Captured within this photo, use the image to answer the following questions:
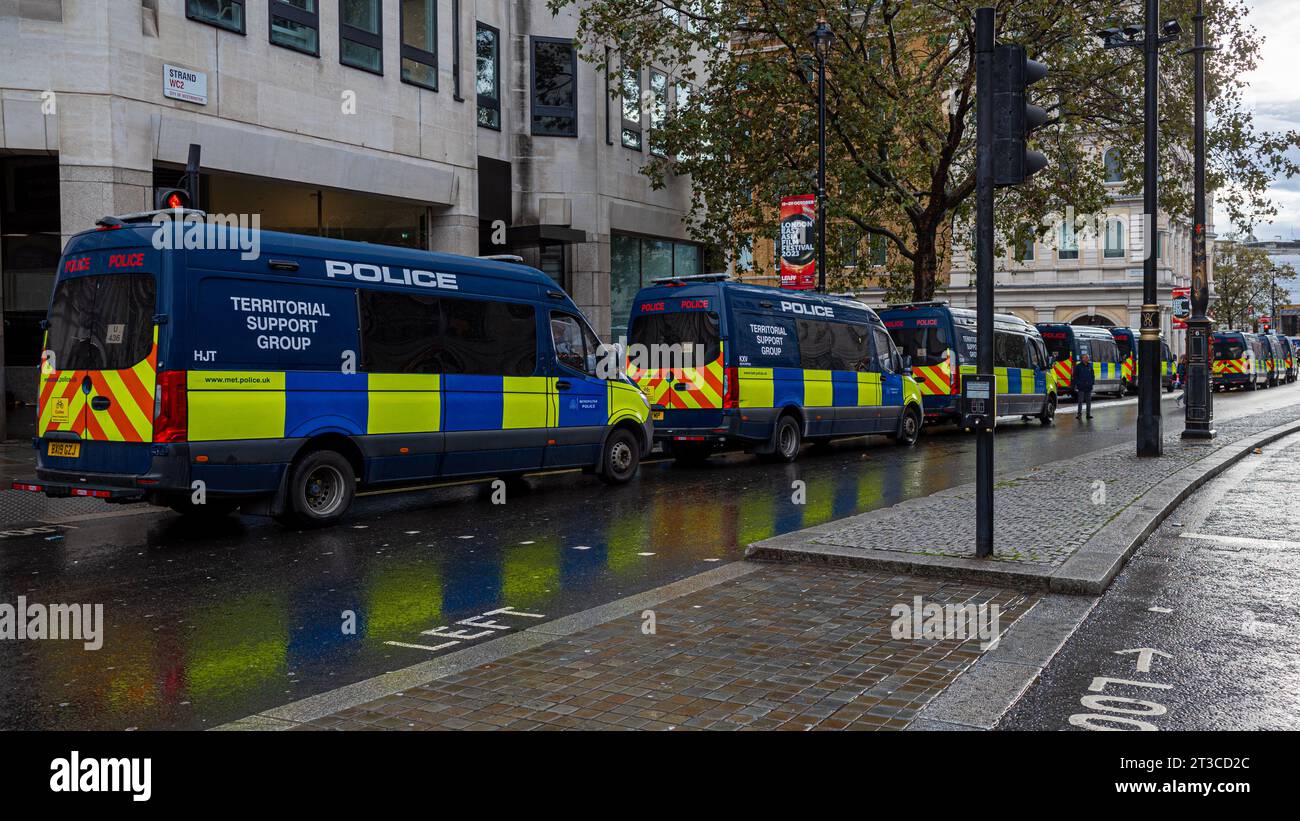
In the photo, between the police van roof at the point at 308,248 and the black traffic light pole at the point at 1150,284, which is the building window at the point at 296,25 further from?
the black traffic light pole at the point at 1150,284

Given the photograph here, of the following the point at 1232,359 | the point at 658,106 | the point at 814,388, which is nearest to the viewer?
the point at 814,388

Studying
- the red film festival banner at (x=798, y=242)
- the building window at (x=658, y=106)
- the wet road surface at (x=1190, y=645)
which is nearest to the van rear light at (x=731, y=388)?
the red film festival banner at (x=798, y=242)

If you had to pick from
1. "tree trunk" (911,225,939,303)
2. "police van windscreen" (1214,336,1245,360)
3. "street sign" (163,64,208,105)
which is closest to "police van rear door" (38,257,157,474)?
"street sign" (163,64,208,105)

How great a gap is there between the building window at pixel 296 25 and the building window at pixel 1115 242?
52547 mm

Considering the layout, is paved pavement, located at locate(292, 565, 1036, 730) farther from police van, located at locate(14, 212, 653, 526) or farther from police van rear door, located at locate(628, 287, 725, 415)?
police van rear door, located at locate(628, 287, 725, 415)

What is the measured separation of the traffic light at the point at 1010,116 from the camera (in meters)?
7.59

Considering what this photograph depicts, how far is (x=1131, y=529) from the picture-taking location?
29.8 ft

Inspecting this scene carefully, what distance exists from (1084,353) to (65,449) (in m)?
40.5

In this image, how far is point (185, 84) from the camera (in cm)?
1683

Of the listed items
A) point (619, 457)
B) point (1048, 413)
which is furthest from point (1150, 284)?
point (1048, 413)

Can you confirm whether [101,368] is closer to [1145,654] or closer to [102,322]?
[102,322]
